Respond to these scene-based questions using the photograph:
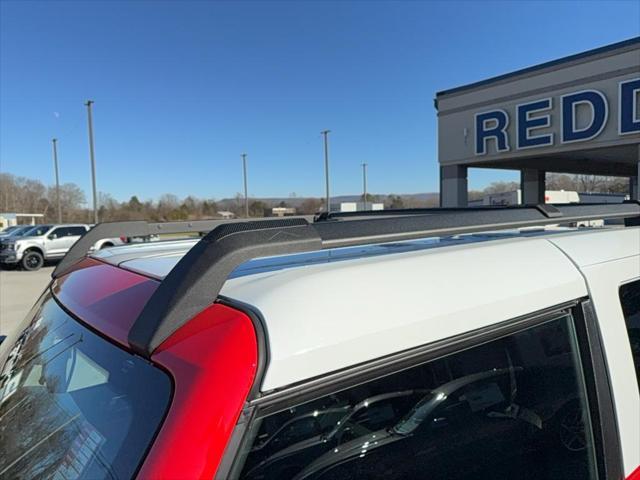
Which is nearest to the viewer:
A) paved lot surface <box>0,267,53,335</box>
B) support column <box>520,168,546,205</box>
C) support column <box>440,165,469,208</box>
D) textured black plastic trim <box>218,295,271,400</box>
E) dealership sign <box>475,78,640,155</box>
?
textured black plastic trim <box>218,295,271,400</box>

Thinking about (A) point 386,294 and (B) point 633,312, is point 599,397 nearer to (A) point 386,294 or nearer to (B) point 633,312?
(B) point 633,312

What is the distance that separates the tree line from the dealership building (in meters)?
31.1

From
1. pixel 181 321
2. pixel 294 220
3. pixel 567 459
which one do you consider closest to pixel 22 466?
pixel 181 321

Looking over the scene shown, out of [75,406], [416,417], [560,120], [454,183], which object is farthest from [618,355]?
[454,183]

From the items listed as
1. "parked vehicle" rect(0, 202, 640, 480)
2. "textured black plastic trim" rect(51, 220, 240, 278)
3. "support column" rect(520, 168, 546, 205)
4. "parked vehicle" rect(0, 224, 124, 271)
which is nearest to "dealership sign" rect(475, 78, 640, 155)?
"support column" rect(520, 168, 546, 205)

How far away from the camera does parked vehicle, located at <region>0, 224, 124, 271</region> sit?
18234 mm

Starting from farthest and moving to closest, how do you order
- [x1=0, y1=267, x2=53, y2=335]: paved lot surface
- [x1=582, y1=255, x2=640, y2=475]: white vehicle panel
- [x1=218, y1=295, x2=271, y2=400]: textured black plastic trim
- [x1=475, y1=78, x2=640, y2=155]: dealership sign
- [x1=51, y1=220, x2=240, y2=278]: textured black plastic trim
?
1. [x1=475, y1=78, x2=640, y2=155]: dealership sign
2. [x1=0, y1=267, x2=53, y2=335]: paved lot surface
3. [x1=51, y1=220, x2=240, y2=278]: textured black plastic trim
4. [x1=582, y1=255, x2=640, y2=475]: white vehicle panel
5. [x1=218, y1=295, x2=271, y2=400]: textured black plastic trim

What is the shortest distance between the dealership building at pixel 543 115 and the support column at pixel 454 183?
0.12 ft

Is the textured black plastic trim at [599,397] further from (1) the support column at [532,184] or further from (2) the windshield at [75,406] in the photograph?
(1) the support column at [532,184]

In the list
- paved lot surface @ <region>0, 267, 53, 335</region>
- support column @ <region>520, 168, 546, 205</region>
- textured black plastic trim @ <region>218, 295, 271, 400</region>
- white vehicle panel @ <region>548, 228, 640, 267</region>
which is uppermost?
support column @ <region>520, 168, 546, 205</region>

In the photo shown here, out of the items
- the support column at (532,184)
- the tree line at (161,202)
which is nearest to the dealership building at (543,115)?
the support column at (532,184)

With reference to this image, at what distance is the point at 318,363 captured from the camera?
861 millimetres

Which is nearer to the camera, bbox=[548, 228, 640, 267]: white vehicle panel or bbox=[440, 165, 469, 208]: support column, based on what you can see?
bbox=[548, 228, 640, 267]: white vehicle panel

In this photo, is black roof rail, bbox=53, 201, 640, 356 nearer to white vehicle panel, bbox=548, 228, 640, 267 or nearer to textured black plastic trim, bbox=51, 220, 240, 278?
white vehicle panel, bbox=548, 228, 640, 267
